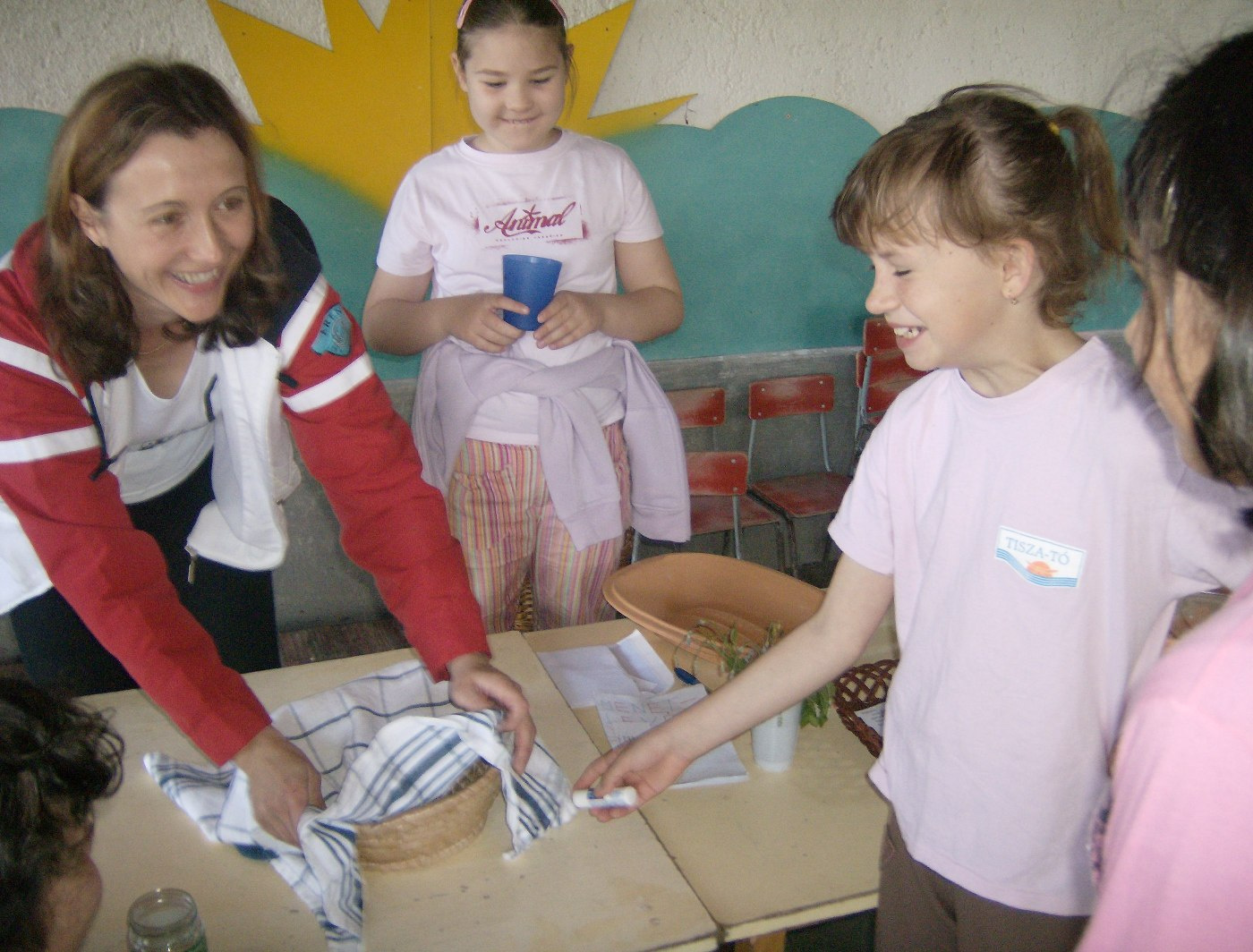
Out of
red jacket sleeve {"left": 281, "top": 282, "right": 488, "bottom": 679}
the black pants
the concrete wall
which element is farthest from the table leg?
the concrete wall

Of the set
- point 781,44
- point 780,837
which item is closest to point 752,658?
point 780,837

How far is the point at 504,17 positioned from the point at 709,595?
124cm

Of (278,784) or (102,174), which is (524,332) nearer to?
(102,174)

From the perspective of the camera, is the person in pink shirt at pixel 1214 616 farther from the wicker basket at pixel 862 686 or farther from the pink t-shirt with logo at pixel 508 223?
the pink t-shirt with logo at pixel 508 223

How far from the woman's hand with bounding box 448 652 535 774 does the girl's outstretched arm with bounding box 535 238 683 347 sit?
85 centimetres

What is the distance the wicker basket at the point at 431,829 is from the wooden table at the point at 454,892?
22mm

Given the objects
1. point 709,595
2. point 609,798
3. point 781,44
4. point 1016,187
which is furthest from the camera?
point 781,44

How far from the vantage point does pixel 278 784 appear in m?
1.17

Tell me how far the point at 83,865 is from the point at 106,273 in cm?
78

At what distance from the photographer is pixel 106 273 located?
1313mm

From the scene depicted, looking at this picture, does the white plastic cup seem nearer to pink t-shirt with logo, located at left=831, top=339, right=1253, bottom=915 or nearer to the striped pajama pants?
pink t-shirt with logo, located at left=831, top=339, right=1253, bottom=915

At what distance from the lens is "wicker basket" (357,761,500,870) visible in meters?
1.12

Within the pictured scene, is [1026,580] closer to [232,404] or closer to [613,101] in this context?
[232,404]

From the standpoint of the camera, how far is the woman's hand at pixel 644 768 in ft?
4.08
